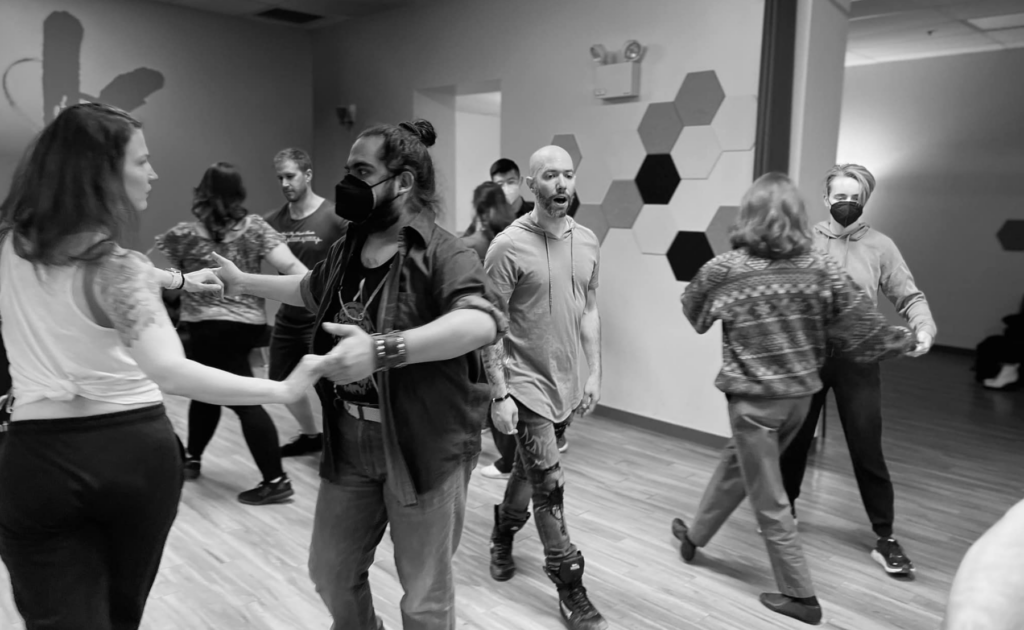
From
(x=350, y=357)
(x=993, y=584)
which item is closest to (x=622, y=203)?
(x=350, y=357)

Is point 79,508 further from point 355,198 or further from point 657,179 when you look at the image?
point 657,179

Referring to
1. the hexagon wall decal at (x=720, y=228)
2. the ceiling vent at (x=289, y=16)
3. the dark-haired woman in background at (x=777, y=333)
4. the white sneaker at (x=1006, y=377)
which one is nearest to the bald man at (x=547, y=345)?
the dark-haired woman in background at (x=777, y=333)

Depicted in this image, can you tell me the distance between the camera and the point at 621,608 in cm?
239

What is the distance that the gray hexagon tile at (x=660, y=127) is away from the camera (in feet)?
13.3

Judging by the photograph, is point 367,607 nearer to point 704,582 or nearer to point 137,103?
point 704,582

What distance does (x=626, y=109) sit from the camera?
14.0 feet

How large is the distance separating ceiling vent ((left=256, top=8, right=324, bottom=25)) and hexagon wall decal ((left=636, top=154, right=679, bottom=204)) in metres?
3.40

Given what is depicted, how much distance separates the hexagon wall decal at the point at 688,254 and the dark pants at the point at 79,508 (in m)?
3.13

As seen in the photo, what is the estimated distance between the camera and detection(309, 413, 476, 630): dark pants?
5.01ft

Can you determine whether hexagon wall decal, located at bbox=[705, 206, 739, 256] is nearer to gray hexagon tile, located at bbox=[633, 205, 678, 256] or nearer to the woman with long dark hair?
gray hexagon tile, located at bbox=[633, 205, 678, 256]

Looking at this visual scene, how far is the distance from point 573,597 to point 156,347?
1.52 metres

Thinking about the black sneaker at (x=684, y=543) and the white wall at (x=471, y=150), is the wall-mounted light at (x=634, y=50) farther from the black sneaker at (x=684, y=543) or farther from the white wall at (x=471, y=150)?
the white wall at (x=471, y=150)

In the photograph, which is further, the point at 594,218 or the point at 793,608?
the point at 594,218

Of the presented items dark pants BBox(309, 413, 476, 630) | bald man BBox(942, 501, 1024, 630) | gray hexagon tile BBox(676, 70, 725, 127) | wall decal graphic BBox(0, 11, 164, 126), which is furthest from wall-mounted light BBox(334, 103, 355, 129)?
bald man BBox(942, 501, 1024, 630)
